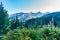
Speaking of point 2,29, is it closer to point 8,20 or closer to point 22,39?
point 8,20

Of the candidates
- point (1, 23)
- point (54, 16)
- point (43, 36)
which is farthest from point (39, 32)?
point (1, 23)

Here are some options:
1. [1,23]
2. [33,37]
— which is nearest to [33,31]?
[33,37]

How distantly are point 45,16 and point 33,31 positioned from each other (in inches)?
504

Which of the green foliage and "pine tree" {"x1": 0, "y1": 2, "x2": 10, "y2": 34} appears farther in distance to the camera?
"pine tree" {"x1": 0, "y1": 2, "x2": 10, "y2": 34}

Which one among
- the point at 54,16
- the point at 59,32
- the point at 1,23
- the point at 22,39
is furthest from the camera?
the point at 1,23

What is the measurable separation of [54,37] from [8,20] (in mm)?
13901

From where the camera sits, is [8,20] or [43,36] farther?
[8,20]

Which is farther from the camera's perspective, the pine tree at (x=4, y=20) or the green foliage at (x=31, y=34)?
the pine tree at (x=4, y=20)

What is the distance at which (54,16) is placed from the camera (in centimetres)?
1736

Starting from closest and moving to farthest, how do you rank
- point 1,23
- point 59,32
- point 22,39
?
point 22,39 < point 59,32 < point 1,23

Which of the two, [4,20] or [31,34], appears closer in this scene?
[31,34]

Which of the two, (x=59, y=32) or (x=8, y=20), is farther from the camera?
(x=8, y=20)

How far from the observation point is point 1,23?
18.7m

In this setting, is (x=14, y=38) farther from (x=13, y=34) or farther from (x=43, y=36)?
(x=43, y=36)
